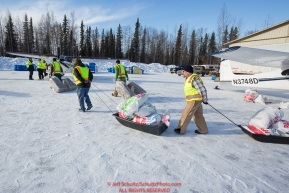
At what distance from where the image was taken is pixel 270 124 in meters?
3.44

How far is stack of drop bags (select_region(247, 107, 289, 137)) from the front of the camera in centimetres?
A: 339

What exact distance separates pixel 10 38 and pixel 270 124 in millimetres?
54507

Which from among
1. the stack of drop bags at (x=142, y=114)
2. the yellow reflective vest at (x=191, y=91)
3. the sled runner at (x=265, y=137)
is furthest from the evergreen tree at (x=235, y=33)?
the stack of drop bags at (x=142, y=114)

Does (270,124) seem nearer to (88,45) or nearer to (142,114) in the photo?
(142,114)

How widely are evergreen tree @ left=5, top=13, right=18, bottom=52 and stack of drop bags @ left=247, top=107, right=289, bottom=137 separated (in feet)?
174

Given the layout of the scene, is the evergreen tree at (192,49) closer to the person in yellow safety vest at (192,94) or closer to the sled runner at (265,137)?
the person in yellow safety vest at (192,94)

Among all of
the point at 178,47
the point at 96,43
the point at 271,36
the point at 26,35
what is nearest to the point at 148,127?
the point at 271,36

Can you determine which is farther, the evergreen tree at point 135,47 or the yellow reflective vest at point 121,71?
the evergreen tree at point 135,47

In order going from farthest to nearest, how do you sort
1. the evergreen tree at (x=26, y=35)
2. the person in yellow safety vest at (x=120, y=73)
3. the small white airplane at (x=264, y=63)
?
the evergreen tree at (x=26, y=35) → the person in yellow safety vest at (x=120, y=73) → the small white airplane at (x=264, y=63)

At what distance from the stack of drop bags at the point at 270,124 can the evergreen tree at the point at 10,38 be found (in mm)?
52923

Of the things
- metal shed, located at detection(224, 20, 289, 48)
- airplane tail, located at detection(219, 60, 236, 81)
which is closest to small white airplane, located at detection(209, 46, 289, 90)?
airplane tail, located at detection(219, 60, 236, 81)

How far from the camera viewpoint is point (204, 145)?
3.34 meters

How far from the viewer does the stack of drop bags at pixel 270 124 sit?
3.39 meters

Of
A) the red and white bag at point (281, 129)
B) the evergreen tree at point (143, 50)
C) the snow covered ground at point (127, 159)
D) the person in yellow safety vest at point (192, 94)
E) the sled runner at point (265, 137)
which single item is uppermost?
the evergreen tree at point (143, 50)
